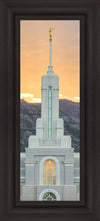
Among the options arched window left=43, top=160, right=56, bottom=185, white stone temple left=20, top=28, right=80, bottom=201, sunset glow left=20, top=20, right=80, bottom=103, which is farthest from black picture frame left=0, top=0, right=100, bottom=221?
arched window left=43, top=160, right=56, bottom=185

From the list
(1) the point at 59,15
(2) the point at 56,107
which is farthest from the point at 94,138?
A: (2) the point at 56,107

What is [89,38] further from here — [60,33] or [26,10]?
[60,33]

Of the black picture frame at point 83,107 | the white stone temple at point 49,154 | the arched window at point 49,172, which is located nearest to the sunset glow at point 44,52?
the white stone temple at point 49,154

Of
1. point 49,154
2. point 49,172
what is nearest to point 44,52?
point 49,154

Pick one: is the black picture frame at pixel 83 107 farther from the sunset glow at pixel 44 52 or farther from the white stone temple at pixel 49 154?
the white stone temple at pixel 49 154

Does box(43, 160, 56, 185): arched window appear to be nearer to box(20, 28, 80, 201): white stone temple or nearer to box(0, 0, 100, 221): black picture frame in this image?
box(20, 28, 80, 201): white stone temple

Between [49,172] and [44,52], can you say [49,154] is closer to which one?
[49,172]

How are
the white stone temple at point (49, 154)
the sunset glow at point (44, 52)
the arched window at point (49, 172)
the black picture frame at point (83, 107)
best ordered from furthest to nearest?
the arched window at point (49, 172) < the white stone temple at point (49, 154) < the sunset glow at point (44, 52) < the black picture frame at point (83, 107)
